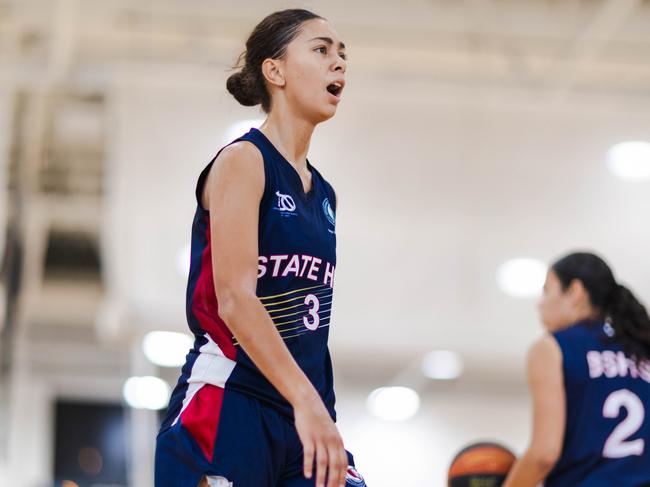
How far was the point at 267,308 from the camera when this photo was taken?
93.4 inches

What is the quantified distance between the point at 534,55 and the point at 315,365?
7.84m

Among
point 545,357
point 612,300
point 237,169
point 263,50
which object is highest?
point 263,50

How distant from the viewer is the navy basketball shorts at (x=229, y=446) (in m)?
2.26

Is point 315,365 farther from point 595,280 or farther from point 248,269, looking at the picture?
point 595,280

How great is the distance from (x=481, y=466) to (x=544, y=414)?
68cm

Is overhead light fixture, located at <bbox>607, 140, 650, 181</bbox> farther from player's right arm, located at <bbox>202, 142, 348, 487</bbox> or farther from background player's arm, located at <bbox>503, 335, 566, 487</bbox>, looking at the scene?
player's right arm, located at <bbox>202, 142, 348, 487</bbox>

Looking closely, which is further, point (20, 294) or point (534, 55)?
point (20, 294)

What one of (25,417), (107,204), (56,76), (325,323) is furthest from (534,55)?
(25,417)

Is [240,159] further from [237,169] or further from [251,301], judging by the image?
[251,301]

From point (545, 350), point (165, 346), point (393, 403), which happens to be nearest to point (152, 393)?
point (393, 403)

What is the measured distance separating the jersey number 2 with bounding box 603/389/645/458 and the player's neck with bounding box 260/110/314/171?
1506mm

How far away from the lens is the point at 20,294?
1525 centimetres

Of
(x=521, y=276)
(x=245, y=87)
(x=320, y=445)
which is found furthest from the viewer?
(x=521, y=276)

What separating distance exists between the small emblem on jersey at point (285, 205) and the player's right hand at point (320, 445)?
0.47 meters
